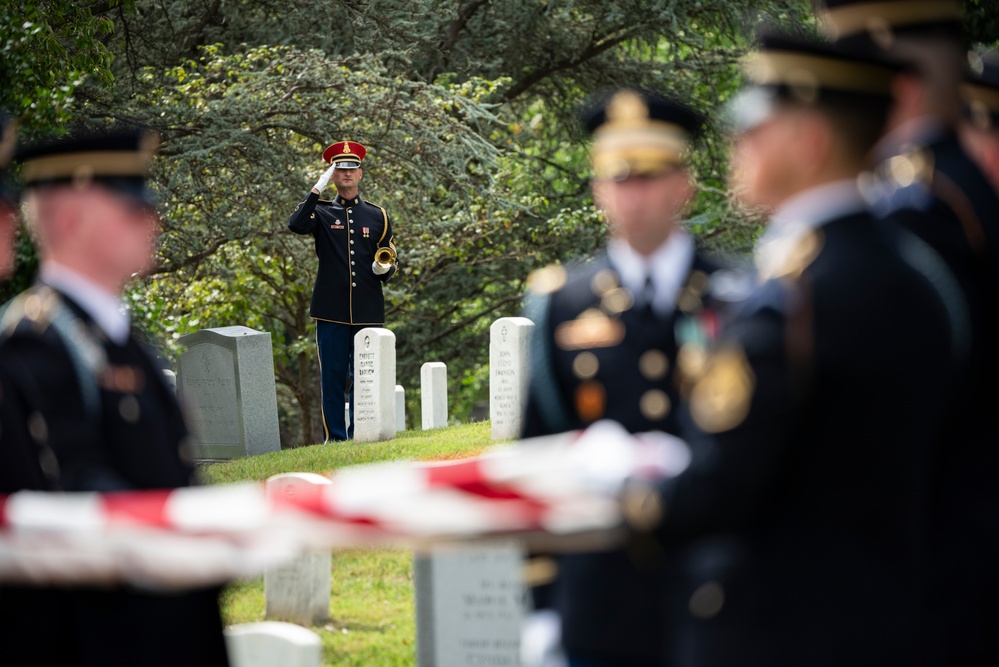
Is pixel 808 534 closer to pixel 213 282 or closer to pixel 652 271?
pixel 652 271

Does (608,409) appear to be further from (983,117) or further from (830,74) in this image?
(983,117)

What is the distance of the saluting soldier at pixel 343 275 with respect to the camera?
48.7 ft

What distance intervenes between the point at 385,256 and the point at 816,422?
503 inches

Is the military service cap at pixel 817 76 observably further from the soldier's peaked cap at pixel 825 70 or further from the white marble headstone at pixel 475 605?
the white marble headstone at pixel 475 605

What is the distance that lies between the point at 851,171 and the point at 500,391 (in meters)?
11.3

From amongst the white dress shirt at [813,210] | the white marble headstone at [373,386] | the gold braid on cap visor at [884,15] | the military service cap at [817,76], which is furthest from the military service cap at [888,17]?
the white marble headstone at [373,386]

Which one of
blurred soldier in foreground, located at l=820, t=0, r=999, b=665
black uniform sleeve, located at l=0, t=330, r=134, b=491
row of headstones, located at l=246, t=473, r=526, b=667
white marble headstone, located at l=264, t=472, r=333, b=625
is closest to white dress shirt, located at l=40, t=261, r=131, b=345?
black uniform sleeve, located at l=0, t=330, r=134, b=491

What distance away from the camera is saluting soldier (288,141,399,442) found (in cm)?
1484

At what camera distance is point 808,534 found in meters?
2.41

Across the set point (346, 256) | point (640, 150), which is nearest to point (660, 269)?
point (640, 150)

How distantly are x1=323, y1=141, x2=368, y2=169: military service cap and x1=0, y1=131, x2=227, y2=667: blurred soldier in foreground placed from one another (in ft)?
35.6

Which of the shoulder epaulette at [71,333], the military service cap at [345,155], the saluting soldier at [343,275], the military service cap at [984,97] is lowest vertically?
the shoulder epaulette at [71,333]

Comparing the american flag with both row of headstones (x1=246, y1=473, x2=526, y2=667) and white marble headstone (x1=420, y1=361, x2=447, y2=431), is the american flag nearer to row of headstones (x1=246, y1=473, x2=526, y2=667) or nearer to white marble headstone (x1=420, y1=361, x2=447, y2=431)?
row of headstones (x1=246, y1=473, x2=526, y2=667)

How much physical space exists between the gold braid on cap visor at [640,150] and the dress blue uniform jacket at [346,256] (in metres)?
11.4
